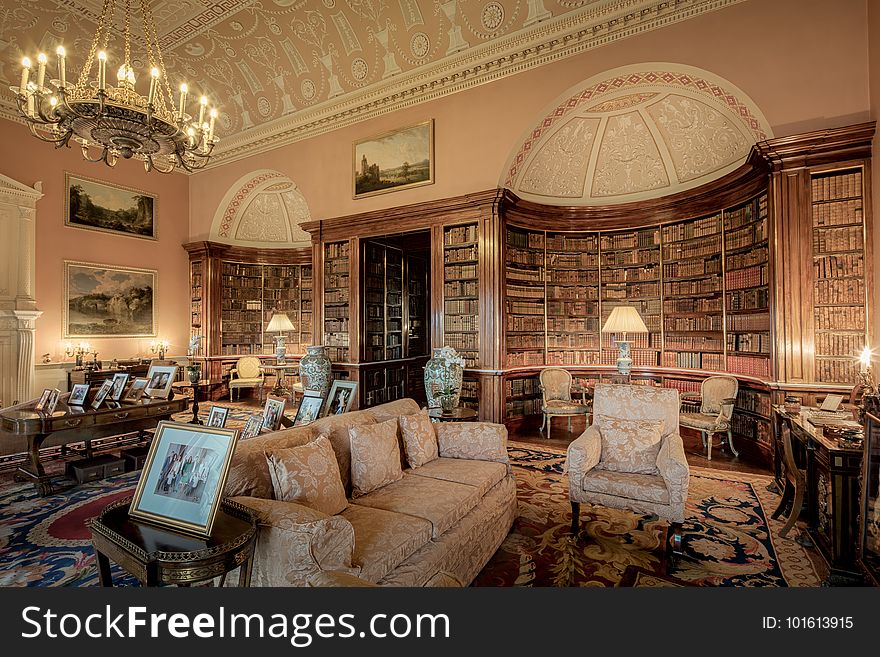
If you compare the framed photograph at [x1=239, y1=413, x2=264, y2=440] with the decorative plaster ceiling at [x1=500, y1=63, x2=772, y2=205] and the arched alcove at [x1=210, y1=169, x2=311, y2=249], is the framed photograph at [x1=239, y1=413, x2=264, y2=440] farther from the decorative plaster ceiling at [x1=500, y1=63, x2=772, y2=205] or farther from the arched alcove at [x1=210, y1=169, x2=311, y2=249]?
the arched alcove at [x1=210, y1=169, x2=311, y2=249]

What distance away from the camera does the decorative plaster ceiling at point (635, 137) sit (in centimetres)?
531

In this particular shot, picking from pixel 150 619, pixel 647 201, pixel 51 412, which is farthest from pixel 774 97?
pixel 51 412

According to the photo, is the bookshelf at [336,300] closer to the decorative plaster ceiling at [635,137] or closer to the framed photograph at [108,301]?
the decorative plaster ceiling at [635,137]

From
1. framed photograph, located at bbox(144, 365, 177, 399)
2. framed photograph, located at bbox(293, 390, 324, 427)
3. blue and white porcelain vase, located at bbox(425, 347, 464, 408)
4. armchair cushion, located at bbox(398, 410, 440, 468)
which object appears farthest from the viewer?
blue and white porcelain vase, located at bbox(425, 347, 464, 408)

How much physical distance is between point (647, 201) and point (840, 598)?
20.7ft

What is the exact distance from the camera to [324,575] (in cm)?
159

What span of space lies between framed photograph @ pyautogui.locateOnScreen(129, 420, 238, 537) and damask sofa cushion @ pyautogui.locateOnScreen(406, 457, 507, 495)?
1565 millimetres

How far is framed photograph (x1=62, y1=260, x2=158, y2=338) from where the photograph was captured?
26.5ft

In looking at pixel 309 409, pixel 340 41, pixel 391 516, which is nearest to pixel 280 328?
pixel 340 41

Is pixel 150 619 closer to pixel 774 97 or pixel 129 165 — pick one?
pixel 774 97

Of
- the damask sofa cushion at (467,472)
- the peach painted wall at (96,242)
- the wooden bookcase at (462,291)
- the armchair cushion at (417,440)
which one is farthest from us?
the peach painted wall at (96,242)

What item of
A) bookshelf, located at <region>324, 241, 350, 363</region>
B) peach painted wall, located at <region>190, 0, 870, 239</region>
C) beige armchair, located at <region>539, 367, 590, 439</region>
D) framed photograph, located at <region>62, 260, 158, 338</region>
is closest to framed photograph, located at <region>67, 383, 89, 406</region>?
bookshelf, located at <region>324, 241, 350, 363</region>

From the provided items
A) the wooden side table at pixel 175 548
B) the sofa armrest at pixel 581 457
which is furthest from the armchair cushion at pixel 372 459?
the sofa armrest at pixel 581 457

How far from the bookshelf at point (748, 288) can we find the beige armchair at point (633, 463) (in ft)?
8.85
